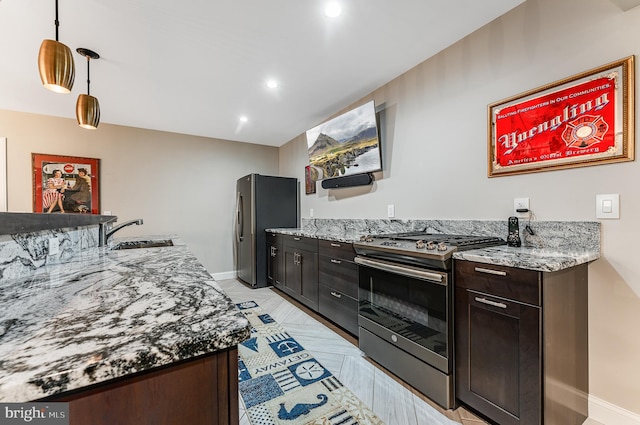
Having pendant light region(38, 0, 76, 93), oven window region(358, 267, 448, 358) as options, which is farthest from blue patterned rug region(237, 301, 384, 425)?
pendant light region(38, 0, 76, 93)

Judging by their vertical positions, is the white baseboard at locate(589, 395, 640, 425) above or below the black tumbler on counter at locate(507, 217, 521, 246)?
below

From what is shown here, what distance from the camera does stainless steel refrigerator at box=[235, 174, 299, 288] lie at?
3998 millimetres

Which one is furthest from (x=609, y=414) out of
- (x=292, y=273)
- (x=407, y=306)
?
(x=292, y=273)

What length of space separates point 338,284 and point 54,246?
1996mm

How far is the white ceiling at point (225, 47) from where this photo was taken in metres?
1.78

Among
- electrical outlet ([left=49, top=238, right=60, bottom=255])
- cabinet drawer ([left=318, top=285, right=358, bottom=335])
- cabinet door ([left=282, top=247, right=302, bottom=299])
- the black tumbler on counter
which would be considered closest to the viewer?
electrical outlet ([left=49, top=238, right=60, bottom=255])

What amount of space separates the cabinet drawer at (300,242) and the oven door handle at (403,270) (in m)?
0.91

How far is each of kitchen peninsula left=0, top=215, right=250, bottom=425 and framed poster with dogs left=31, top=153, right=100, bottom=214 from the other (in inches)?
138

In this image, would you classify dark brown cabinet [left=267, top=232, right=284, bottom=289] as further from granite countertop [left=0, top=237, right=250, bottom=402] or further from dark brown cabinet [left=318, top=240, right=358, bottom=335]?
granite countertop [left=0, top=237, right=250, bottom=402]

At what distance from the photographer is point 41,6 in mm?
1722

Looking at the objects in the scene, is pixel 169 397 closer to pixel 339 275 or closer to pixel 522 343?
pixel 522 343

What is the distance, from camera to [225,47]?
2.18 m

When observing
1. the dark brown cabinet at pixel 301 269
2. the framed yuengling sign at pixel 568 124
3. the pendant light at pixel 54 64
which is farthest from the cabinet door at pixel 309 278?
the pendant light at pixel 54 64

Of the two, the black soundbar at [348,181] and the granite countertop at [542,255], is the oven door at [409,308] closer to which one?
the granite countertop at [542,255]
